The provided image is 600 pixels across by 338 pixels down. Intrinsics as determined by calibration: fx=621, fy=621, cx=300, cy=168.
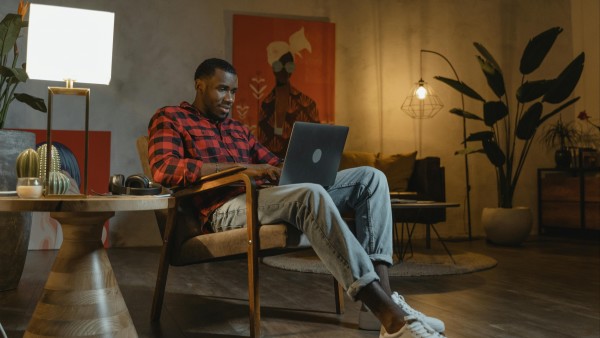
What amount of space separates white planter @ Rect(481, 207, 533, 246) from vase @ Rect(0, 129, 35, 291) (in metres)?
3.96

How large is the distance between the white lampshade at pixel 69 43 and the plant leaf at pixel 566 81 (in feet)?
14.9

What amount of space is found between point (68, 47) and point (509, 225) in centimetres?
449

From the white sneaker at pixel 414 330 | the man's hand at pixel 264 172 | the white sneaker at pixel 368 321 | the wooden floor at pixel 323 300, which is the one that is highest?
the man's hand at pixel 264 172

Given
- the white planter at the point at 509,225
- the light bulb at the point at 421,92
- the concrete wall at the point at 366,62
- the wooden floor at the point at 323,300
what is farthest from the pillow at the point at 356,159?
the wooden floor at the point at 323,300

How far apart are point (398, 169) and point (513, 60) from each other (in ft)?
6.88

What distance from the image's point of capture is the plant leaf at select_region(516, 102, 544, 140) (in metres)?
5.46

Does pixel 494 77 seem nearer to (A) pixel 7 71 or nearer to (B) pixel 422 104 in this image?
(B) pixel 422 104

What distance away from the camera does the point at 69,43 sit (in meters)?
1.81

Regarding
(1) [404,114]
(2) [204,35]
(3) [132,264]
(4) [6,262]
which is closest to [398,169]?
(1) [404,114]

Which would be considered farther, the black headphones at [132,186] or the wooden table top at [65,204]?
the black headphones at [132,186]

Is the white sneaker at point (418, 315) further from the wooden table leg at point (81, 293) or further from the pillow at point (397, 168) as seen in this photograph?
the pillow at point (397, 168)

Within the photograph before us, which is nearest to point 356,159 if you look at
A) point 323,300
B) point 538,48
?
point 538,48

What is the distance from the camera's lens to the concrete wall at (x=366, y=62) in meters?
5.20

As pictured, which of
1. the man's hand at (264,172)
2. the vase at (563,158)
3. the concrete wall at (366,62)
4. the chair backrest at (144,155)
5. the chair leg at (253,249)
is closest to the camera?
the chair leg at (253,249)
